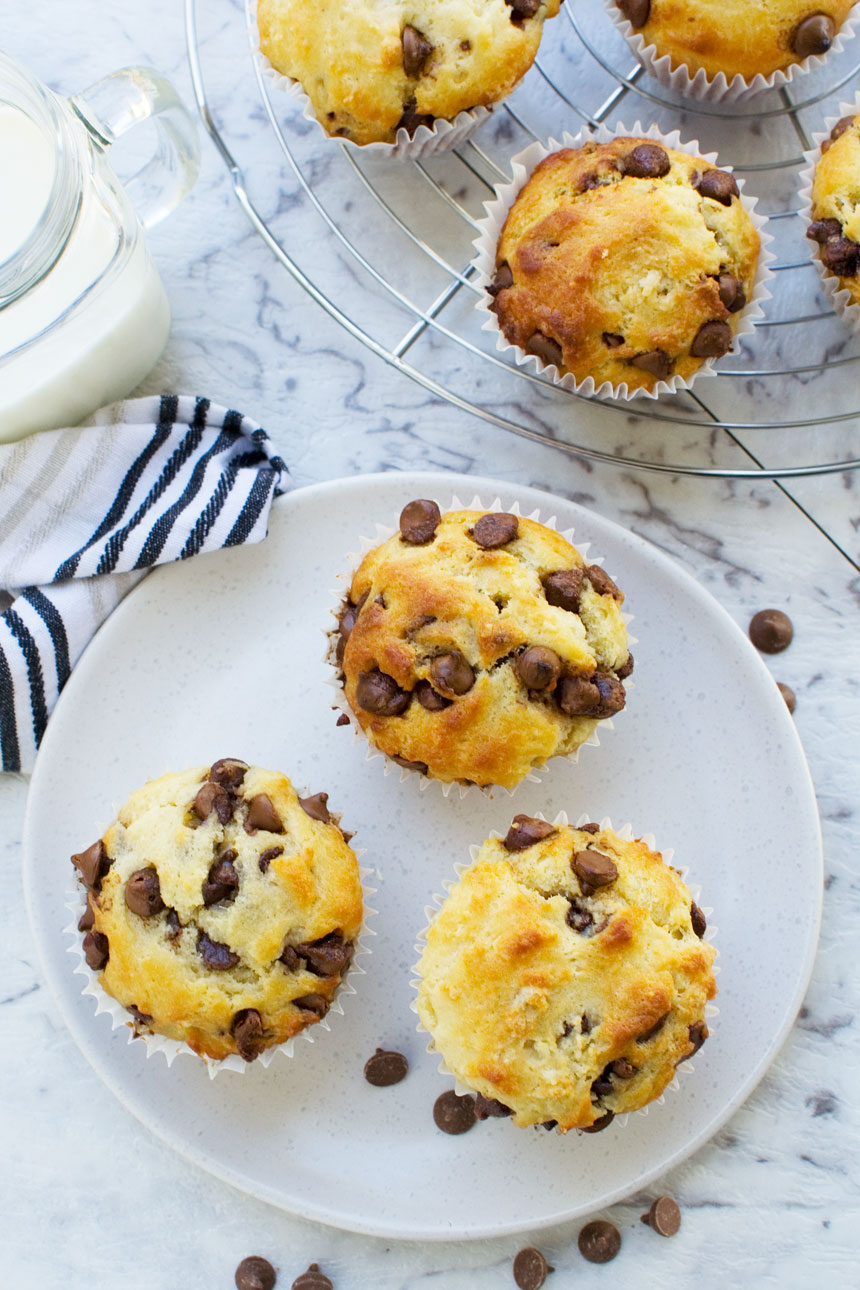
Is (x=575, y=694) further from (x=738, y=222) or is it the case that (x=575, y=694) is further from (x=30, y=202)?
(x=30, y=202)

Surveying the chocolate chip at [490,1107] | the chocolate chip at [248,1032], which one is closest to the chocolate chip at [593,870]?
the chocolate chip at [490,1107]

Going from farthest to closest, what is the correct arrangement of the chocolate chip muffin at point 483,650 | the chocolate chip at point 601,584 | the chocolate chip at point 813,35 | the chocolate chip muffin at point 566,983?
the chocolate chip at point 813,35 → the chocolate chip at point 601,584 → the chocolate chip muffin at point 483,650 → the chocolate chip muffin at point 566,983

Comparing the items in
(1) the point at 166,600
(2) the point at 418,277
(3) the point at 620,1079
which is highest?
(2) the point at 418,277

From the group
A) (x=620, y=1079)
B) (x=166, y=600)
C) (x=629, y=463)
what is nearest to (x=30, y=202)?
(x=166, y=600)

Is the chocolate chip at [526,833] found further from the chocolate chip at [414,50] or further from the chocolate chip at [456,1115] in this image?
the chocolate chip at [414,50]

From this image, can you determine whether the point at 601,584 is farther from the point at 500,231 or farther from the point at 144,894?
the point at 144,894

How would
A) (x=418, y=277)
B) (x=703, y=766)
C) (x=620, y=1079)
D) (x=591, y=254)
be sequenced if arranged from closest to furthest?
(x=620, y=1079) < (x=591, y=254) < (x=703, y=766) < (x=418, y=277)
